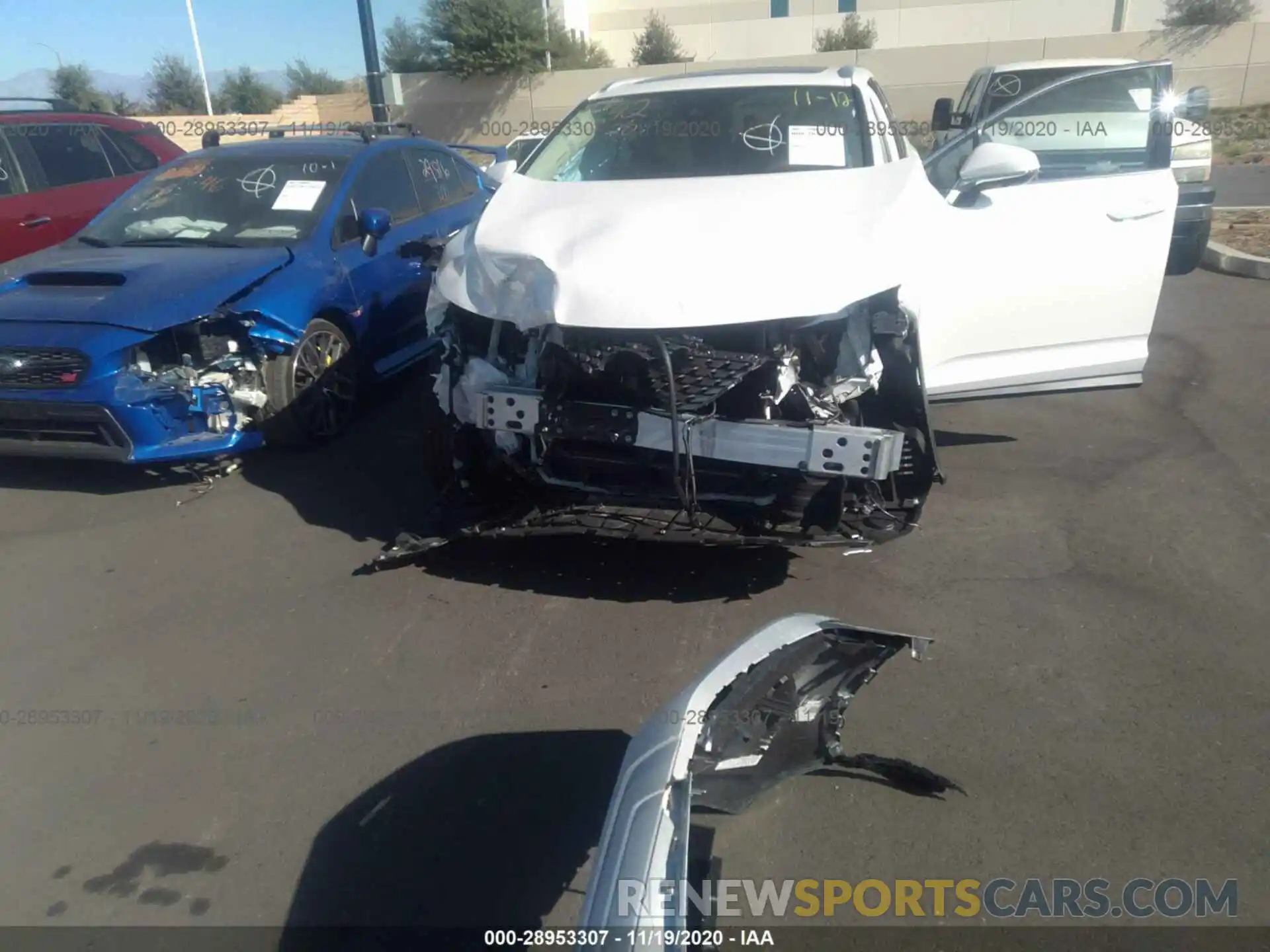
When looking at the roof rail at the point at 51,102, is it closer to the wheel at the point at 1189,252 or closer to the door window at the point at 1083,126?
the door window at the point at 1083,126

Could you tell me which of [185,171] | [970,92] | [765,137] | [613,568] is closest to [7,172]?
[185,171]

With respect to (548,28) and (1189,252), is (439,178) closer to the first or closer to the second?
(1189,252)

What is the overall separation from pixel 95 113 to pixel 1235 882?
32.0ft

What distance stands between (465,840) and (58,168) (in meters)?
7.59

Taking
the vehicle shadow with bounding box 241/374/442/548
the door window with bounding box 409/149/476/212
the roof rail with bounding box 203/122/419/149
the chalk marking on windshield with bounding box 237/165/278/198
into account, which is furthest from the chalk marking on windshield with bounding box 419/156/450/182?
the vehicle shadow with bounding box 241/374/442/548

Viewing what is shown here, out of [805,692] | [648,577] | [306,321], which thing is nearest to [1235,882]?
[805,692]

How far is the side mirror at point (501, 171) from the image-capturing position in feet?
16.1

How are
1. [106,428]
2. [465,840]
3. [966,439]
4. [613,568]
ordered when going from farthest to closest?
[966,439] → [106,428] → [613,568] → [465,840]

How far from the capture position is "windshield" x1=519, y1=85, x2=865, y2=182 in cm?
443

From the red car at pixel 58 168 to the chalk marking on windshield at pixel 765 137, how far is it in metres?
5.81

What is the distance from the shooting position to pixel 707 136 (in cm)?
465

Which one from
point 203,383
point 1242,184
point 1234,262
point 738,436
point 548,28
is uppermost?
point 548,28

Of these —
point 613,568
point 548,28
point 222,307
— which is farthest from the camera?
point 548,28

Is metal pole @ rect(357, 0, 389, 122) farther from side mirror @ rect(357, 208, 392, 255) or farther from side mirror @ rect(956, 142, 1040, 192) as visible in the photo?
side mirror @ rect(956, 142, 1040, 192)
